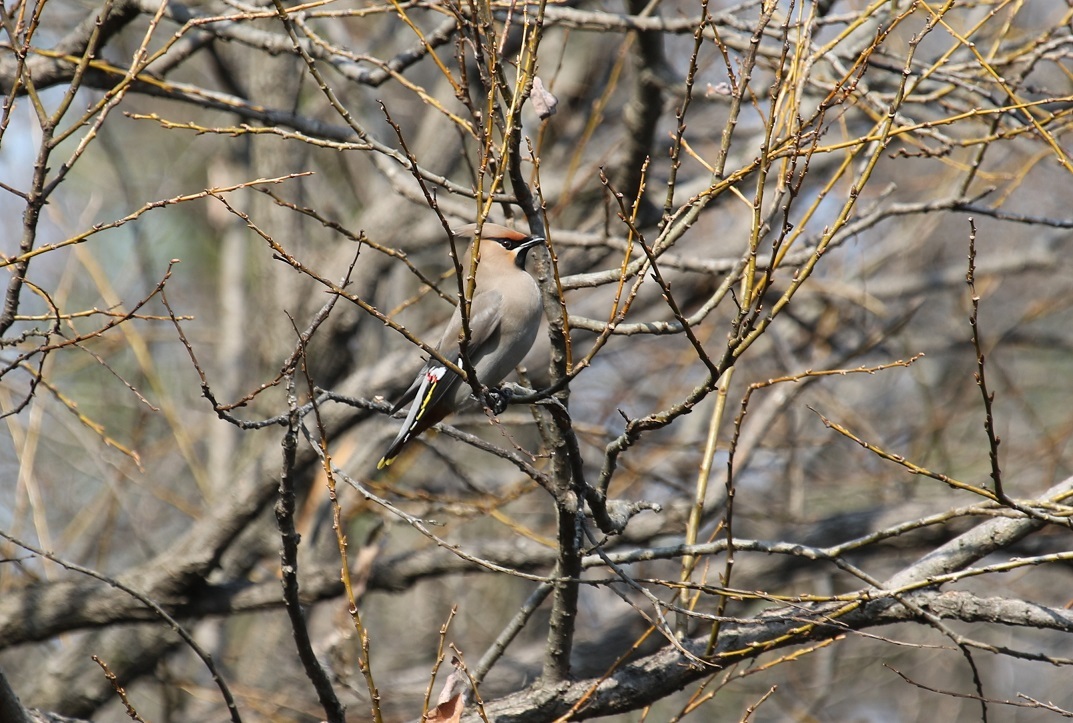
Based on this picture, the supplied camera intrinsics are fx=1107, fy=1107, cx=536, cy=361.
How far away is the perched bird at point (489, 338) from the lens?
181 inches

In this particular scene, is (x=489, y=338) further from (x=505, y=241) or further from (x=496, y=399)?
(x=505, y=241)

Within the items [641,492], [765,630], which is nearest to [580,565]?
[765,630]

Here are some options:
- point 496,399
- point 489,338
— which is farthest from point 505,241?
point 496,399

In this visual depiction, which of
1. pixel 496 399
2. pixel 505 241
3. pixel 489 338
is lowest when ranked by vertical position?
pixel 496 399

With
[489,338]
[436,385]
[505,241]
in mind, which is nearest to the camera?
[436,385]

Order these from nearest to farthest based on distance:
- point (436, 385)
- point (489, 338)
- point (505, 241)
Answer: point (436, 385)
point (489, 338)
point (505, 241)

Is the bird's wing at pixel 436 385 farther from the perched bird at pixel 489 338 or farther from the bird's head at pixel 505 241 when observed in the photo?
the bird's head at pixel 505 241

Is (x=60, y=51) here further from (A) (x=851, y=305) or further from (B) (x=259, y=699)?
(A) (x=851, y=305)

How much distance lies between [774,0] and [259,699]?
17.3 feet

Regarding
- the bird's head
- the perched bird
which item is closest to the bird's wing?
the perched bird

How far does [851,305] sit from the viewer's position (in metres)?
8.50

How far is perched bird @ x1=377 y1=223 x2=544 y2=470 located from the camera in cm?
459

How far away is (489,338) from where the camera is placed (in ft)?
16.1

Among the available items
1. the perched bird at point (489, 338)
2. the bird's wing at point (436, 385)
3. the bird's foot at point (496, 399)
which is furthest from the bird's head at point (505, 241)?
the bird's foot at point (496, 399)
